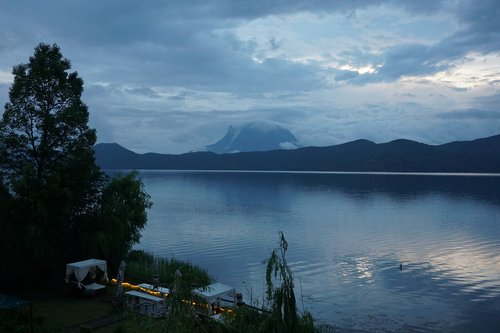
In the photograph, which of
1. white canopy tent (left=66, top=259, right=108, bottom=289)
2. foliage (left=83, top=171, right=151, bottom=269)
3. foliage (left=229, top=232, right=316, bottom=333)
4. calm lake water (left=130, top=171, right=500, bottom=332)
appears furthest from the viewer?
calm lake water (left=130, top=171, right=500, bottom=332)

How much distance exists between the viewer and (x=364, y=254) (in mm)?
63219

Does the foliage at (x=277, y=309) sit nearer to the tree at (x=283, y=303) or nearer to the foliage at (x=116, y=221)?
the tree at (x=283, y=303)

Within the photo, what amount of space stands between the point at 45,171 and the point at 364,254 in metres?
45.8

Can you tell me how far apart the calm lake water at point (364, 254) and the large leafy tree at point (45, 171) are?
17088mm

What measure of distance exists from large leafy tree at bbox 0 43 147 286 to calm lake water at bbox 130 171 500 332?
673 inches

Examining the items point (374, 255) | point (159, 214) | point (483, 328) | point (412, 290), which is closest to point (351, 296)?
point (412, 290)

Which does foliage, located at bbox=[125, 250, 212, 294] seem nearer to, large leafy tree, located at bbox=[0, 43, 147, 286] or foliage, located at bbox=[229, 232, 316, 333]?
large leafy tree, located at bbox=[0, 43, 147, 286]

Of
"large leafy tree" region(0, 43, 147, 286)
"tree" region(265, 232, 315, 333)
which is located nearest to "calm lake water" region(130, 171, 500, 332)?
"tree" region(265, 232, 315, 333)

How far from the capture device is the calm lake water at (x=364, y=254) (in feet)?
126

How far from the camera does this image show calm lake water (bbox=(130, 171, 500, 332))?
38.4m

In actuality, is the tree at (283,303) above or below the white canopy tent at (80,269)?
above

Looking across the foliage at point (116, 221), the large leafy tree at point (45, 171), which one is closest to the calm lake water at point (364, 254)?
the foliage at point (116, 221)

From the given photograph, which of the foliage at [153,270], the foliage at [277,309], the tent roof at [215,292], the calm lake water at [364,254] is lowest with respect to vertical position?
the calm lake water at [364,254]

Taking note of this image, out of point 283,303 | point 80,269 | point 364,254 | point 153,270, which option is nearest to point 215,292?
point 283,303
